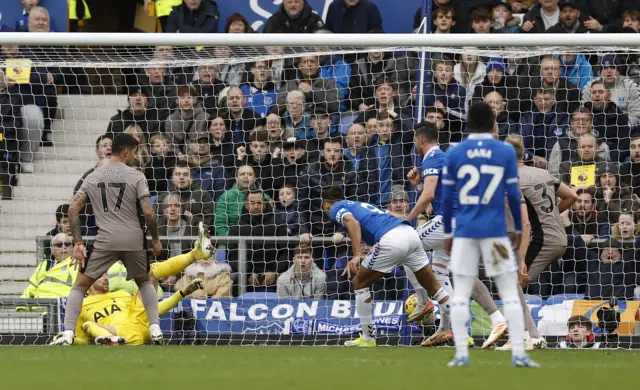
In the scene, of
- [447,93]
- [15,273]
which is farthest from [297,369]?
[15,273]

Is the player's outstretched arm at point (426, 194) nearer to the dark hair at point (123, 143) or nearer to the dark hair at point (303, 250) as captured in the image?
the dark hair at point (303, 250)

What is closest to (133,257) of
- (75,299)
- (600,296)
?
(75,299)

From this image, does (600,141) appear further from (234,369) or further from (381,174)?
(234,369)

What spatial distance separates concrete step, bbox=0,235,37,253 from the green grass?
146 inches

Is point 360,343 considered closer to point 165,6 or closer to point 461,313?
point 461,313

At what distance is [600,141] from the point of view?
14.6 metres

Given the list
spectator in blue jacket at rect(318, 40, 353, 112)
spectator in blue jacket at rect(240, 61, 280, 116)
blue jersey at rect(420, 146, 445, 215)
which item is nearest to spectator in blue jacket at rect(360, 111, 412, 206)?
spectator in blue jacket at rect(318, 40, 353, 112)

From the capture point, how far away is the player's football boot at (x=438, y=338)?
1195 centimetres

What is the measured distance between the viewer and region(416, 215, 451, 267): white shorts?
39.7 ft

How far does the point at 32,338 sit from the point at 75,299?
1.82m

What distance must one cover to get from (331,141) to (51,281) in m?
3.80

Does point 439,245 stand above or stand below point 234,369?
above

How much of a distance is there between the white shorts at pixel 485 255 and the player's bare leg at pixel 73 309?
16.0ft

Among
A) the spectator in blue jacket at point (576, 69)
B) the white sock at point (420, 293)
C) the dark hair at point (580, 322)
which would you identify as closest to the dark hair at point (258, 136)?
the white sock at point (420, 293)
